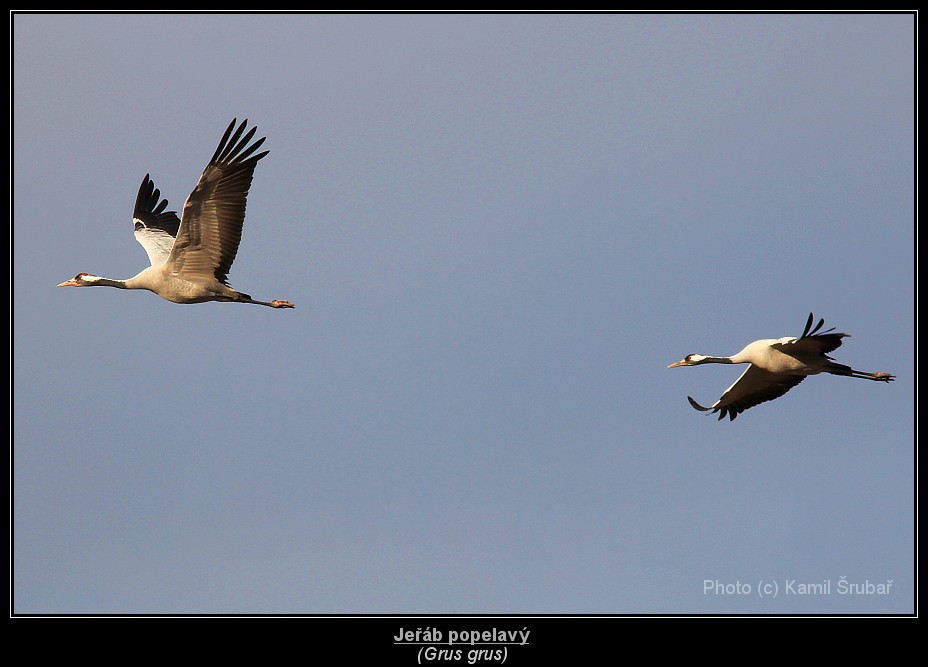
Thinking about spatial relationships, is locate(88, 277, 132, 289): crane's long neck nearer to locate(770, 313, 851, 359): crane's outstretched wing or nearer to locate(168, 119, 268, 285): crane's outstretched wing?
locate(168, 119, 268, 285): crane's outstretched wing

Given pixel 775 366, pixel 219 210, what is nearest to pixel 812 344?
pixel 775 366

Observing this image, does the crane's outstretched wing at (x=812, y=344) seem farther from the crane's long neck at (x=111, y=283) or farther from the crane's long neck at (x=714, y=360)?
the crane's long neck at (x=111, y=283)

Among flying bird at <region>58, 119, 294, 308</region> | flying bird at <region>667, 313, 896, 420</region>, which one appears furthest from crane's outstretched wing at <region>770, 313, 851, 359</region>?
flying bird at <region>58, 119, 294, 308</region>

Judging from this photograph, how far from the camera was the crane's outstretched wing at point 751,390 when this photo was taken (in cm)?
1778

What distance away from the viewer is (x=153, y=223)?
19.2 meters

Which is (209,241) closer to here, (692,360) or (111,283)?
(111,283)

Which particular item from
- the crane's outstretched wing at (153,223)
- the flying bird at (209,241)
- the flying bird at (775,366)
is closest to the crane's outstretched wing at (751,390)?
the flying bird at (775,366)

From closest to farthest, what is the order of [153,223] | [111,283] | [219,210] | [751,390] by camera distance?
[219,210] → [111,283] → [751,390] → [153,223]

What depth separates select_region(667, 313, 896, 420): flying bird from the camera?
619 inches

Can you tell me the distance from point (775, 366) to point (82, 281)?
10716 millimetres

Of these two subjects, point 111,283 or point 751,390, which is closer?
point 111,283

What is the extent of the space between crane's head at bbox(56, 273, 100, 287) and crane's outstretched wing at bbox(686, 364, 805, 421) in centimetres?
957

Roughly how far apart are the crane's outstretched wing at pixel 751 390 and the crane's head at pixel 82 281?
9572 millimetres

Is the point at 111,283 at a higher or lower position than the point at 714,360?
higher
